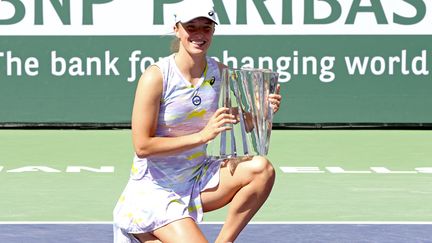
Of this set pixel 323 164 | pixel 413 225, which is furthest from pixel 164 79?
pixel 323 164

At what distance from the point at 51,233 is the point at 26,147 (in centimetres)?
538

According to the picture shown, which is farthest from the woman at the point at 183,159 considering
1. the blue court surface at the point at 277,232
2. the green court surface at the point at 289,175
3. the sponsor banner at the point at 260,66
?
the sponsor banner at the point at 260,66

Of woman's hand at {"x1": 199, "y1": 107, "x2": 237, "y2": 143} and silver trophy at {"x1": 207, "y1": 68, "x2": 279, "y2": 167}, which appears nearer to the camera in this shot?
woman's hand at {"x1": 199, "y1": 107, "x2": 237, "y2": 143}

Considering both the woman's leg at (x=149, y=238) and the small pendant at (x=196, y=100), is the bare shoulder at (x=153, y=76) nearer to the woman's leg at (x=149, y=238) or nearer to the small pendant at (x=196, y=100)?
the small pendant at (x=196, y=100)

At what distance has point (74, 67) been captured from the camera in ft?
47.5

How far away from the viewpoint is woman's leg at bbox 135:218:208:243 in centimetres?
511

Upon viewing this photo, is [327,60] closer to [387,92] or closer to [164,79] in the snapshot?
[387,92]

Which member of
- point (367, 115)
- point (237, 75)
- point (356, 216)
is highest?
point (237, 75)

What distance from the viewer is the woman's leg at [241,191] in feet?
17.3

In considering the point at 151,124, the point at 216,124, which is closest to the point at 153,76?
the point at 151,124

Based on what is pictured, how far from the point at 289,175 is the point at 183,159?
5.10m

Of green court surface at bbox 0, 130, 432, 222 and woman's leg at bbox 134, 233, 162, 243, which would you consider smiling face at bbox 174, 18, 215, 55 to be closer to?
woman's leg at bbox 134, 233, 162, 243

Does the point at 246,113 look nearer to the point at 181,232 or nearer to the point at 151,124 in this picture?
the point at 151,124

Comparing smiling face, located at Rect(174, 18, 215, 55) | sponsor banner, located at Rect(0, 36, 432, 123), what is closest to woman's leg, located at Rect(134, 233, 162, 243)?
smiling face, located at Rect(174, 18, 215, 55)
